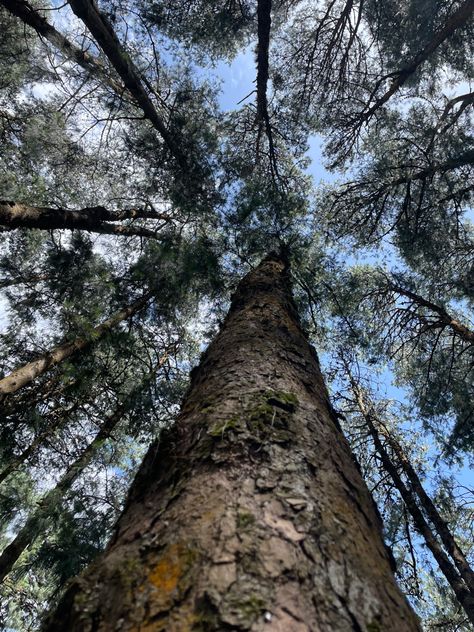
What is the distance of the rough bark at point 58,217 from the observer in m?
4.54

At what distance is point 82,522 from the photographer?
6.60 metres

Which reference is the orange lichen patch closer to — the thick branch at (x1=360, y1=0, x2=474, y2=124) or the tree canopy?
the tree canopy

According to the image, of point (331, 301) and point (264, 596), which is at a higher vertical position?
point (331, 301)

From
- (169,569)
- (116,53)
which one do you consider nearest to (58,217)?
(116,53)

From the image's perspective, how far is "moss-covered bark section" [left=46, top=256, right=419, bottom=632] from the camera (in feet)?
2.64

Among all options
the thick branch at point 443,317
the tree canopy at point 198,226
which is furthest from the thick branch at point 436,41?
the thick branch at point 443,317

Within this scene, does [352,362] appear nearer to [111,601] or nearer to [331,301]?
[331,301]

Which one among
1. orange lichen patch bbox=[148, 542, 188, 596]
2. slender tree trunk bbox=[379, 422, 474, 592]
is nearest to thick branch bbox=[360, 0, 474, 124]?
slender tree trunk bbox=[379, 422, 474, 592]

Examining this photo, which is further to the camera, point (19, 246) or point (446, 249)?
point (19, 246)

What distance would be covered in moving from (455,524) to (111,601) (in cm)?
1102

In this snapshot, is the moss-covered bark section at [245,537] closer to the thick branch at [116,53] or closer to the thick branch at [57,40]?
the thick branch at [116,53]

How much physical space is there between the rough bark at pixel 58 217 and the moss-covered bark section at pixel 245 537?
3886 millimetres

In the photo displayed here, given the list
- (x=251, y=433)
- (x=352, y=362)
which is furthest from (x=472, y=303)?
(x=251, y=433)

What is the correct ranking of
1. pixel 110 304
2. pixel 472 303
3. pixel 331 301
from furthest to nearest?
pixel 472 303
pixel 331 301
pixel 110 304
